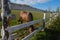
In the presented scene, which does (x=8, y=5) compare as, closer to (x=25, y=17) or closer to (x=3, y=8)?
(x=3, y=8)

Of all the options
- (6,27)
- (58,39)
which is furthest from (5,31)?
(58,39)

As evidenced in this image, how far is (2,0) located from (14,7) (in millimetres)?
279

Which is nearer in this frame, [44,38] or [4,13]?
[4,13]

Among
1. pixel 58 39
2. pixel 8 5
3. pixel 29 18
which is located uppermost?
pixel 8 5

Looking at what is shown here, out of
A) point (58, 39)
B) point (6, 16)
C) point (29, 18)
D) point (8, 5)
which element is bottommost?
point (58, 39)

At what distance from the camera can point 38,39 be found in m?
6.80

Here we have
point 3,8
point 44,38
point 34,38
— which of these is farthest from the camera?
point 44,38

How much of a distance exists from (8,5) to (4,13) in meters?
0.18

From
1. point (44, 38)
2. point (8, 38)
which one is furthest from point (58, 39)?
point (8, 38)

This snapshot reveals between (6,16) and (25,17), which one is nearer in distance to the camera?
(6,16)

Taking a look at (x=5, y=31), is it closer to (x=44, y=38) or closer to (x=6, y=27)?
(x=6, y=27)

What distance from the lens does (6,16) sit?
3301 mm

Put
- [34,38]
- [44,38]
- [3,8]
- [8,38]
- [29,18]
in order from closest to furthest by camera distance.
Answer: [3,8] → [8,38] → [34,38] → [44,38] → [29,18]

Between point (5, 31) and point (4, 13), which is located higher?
point (4, 13)
